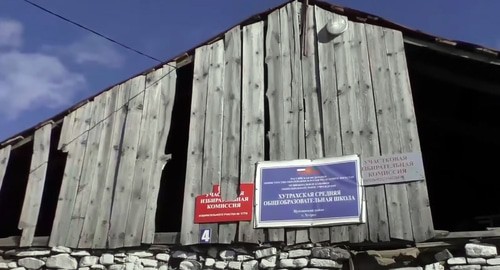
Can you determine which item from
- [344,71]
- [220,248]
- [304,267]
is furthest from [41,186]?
[344,71]

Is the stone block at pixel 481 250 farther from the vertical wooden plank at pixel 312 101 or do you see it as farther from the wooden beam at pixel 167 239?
the wooden beam at pixel 167 239

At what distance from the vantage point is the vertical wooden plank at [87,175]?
26.6ft

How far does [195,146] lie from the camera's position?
816cm

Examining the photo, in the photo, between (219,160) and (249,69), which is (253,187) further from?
(249,69)

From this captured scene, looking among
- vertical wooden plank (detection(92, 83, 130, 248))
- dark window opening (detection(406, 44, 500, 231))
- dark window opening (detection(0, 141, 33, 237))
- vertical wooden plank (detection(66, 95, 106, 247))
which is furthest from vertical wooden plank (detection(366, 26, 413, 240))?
dark window opening (detection(0, 141, 33, 237))

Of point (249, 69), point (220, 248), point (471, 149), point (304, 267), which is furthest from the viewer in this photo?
point (471, 149)

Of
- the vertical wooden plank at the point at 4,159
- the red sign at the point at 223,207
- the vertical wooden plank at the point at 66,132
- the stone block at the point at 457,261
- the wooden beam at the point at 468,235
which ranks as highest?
the vertical wooden plank at the point at 66,132

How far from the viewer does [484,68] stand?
7.78 meters

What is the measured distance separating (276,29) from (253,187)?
102 inches

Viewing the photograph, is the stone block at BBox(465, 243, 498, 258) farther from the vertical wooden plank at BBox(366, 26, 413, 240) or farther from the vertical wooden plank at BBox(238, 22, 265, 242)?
the vertical wooden plank at BBox(238, 22, 265, 242)

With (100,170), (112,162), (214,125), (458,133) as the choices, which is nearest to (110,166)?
(112,162)

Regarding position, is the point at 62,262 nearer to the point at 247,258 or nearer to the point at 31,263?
the point at 31,263

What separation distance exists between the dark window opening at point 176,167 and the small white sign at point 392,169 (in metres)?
3.58

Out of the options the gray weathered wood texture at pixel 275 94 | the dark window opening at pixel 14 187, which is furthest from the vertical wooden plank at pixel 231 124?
the dark window opening at pixel 14 187
